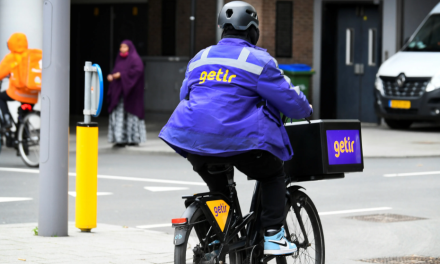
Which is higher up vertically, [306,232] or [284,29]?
[284,29]

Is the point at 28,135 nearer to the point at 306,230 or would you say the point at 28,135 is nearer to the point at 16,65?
the point at 16,65

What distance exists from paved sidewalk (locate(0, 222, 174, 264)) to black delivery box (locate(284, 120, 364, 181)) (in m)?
1.45

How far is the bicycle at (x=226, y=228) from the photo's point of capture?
13.9 ft

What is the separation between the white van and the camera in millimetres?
18750

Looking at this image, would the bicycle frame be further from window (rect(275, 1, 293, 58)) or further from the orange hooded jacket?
→ window (rect(275, 1, 293, 58))

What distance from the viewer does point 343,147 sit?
5.12m

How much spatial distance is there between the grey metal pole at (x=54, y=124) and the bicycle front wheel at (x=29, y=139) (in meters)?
6.01

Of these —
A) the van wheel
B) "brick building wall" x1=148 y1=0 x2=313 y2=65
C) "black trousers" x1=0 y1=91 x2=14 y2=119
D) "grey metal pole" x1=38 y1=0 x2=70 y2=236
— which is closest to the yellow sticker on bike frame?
"grey metal pole" x1=38 y1=0 x2=70 y2=236

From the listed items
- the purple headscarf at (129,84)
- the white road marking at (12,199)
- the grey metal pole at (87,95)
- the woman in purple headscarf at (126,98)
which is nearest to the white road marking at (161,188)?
the white road marking at (12,199)

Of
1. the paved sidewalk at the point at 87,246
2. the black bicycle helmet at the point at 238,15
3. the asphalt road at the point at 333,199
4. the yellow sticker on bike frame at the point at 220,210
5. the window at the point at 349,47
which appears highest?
the window at the point at 349,47

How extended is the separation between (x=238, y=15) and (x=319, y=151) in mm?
1010

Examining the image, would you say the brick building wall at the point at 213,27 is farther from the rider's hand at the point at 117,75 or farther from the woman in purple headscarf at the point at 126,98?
the rider's hand at the point at 117,75

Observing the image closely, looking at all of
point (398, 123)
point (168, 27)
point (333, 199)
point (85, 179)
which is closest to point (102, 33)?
point (168, 27)

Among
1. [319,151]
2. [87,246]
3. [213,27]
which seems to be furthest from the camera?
[213,27]
